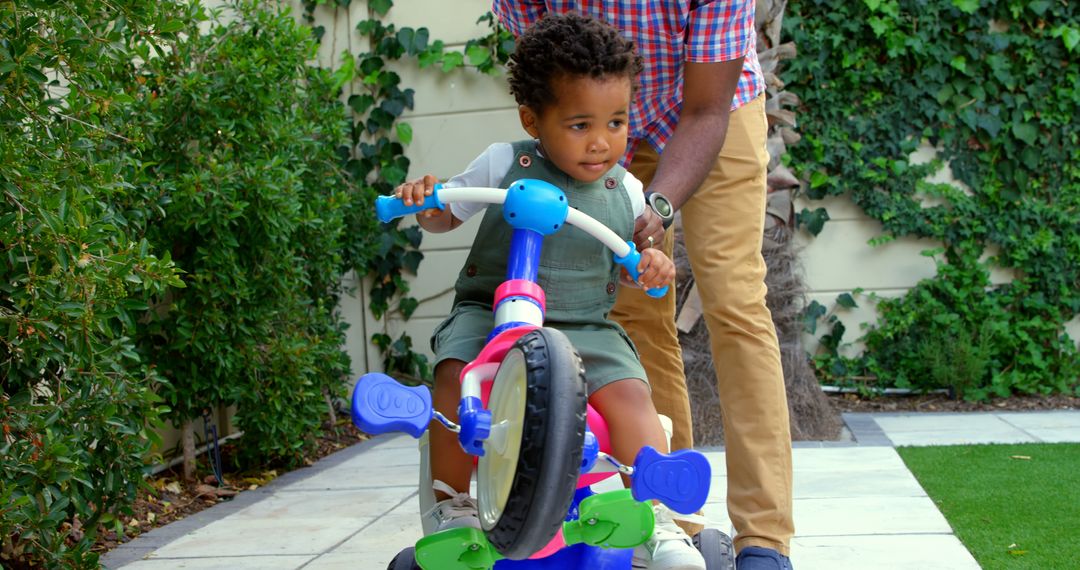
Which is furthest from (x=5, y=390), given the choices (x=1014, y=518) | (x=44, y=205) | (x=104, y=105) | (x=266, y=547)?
(x=1014, y=518)

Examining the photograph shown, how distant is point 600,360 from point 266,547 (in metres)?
1.40

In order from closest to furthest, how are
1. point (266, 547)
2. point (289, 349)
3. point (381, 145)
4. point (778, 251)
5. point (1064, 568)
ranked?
point (1064, 568) → point (266, 547) → point (289, 349) → point (778, 251) → point (381, 145)

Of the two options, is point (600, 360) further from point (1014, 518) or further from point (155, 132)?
point (155, 132)

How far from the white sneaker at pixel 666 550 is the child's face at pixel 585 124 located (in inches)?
24.4

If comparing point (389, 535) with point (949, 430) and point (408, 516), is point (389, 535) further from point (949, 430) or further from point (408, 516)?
point (949, 430)

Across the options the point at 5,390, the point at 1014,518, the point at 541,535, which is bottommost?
the point at 1014,518

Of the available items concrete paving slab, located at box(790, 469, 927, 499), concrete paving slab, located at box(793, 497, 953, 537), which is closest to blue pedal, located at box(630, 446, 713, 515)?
concrete paving slab, located at box(793, 497, 953, 537)

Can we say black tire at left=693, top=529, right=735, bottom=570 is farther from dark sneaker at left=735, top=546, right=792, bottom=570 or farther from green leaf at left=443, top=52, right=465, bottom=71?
green leaf at left=443, top=52, right=465, bottom=71

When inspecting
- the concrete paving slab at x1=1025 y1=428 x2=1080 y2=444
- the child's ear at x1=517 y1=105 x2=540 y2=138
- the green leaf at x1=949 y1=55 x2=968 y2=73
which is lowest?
the concrete paving slab at x1=1025 y1=428 x2=1080 y2=444

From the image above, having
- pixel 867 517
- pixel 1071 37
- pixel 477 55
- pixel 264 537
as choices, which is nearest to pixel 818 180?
pixel 1071 37

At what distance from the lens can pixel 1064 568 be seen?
7.80ft

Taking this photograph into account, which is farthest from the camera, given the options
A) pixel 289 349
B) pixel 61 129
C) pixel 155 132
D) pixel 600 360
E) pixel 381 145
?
pixel 381 145

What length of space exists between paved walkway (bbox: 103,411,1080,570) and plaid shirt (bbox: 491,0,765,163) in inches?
42.9

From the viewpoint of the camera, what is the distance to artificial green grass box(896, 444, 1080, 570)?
2549 mm
